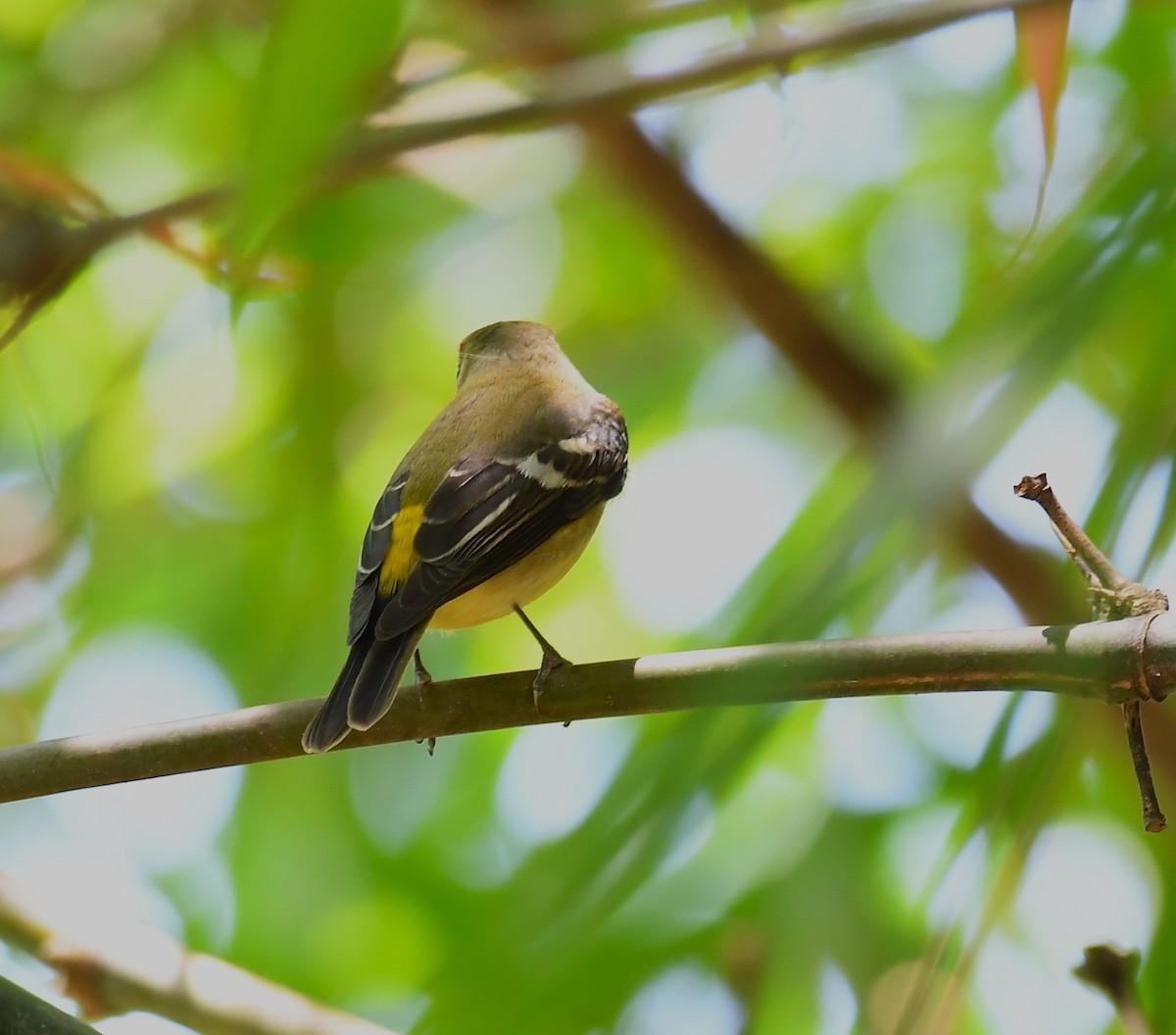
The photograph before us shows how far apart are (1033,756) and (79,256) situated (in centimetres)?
133

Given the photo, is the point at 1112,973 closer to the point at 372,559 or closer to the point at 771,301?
the point at 372,559

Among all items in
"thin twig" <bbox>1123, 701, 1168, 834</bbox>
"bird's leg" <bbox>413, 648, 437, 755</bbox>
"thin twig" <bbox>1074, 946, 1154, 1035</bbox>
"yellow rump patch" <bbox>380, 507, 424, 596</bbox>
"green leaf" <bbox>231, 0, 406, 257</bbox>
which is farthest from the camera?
"yellow rump patch" <bbox>380, 507, 424, 596</bbox>

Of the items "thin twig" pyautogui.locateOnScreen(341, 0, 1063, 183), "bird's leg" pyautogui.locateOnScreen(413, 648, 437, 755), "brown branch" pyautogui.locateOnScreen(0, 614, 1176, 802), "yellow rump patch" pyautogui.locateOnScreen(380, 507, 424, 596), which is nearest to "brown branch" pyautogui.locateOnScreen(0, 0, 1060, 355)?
"thin twig" pyautogui.locateOnScreen(341, 0, 1063, 183)

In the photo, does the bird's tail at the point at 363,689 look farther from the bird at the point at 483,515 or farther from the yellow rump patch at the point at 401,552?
the yellow rump patch at the point at 401,552

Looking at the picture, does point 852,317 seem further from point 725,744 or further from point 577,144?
point 725,744

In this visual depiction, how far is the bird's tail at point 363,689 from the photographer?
198cm

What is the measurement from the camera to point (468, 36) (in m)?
2.60

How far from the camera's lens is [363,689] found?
231 cm

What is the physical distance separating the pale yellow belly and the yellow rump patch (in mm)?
147

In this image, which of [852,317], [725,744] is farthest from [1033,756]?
[852,317]

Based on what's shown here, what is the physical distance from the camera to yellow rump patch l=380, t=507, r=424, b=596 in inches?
114

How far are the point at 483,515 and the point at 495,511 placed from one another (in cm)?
3

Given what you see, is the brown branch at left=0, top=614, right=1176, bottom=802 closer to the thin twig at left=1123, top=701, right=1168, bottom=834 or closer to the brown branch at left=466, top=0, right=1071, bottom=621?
the thin twig at left=1123, top=701, right=1168, bottom=834

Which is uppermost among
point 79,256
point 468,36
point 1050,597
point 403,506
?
point 468,36
